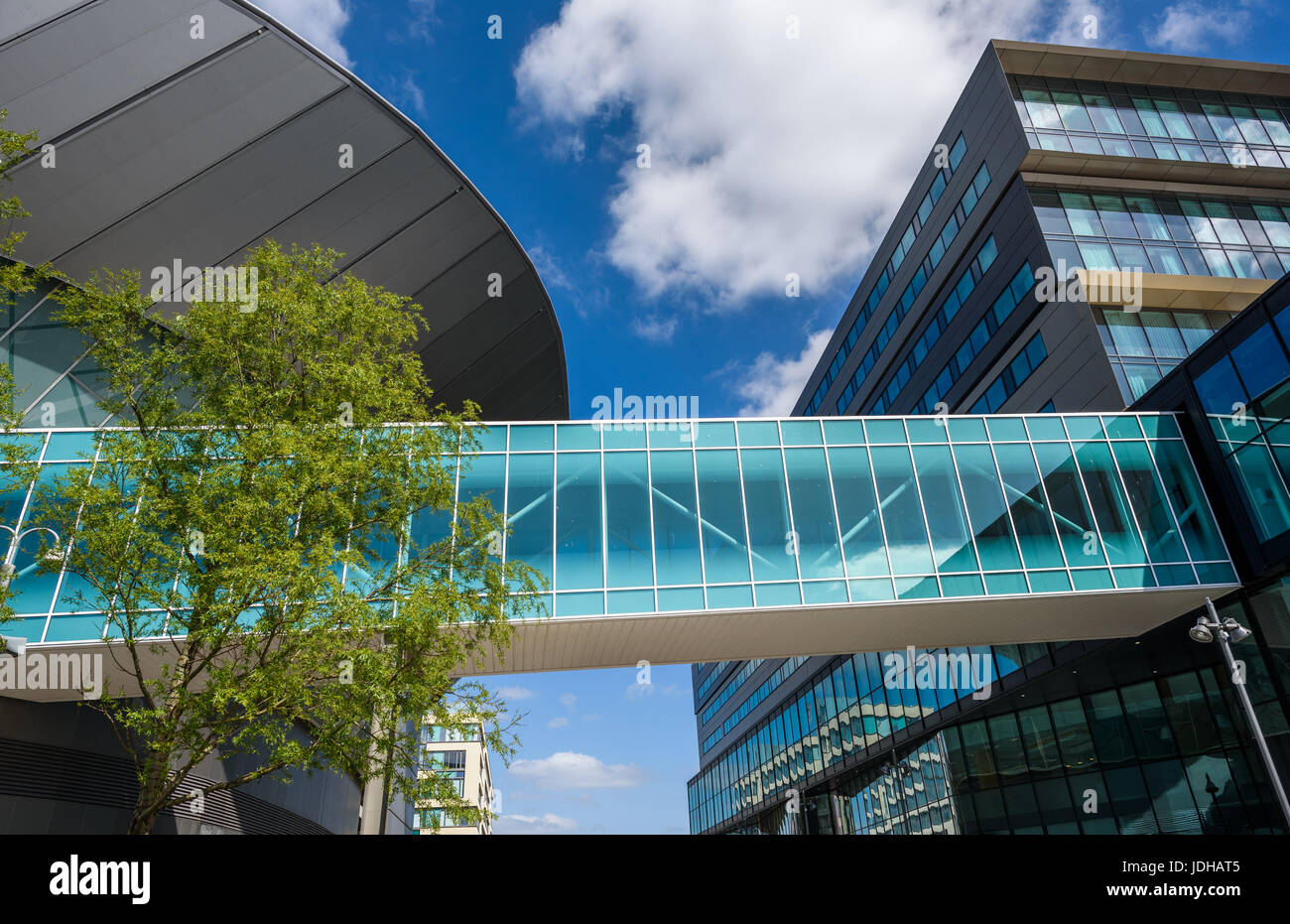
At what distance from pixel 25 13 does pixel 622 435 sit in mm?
14587

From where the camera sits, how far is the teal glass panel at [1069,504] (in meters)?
19.3

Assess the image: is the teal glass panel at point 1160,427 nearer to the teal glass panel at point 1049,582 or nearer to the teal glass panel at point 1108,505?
the teal glass panel at point 1108,505

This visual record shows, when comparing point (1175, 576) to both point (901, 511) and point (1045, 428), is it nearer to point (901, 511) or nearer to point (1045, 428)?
point (1045, 428)

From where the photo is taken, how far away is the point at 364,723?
11.6 m

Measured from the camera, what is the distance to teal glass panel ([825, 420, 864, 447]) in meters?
20.9

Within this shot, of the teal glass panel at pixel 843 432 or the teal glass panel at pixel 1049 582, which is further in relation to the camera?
the teal glass panel at pixel 843 432

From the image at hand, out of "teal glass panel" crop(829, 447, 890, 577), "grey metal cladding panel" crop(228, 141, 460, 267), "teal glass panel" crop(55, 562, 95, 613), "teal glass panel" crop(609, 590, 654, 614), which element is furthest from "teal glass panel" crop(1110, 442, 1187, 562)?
"teal glass panel" crop(55, 562, 95, 613)

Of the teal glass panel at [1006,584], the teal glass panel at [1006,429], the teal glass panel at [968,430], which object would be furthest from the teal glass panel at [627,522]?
the teal glass panel at [1006,429]

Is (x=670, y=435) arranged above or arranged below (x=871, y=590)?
above

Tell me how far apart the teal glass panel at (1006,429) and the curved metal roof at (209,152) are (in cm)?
1465

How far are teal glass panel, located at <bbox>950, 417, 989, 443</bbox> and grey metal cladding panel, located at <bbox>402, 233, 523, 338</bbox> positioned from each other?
1344cm

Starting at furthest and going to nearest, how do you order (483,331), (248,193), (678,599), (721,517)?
(483,331), (721,517), (248,193), (678,599)

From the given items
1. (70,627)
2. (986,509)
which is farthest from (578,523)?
(70,627)

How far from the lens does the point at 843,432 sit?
829 inches
